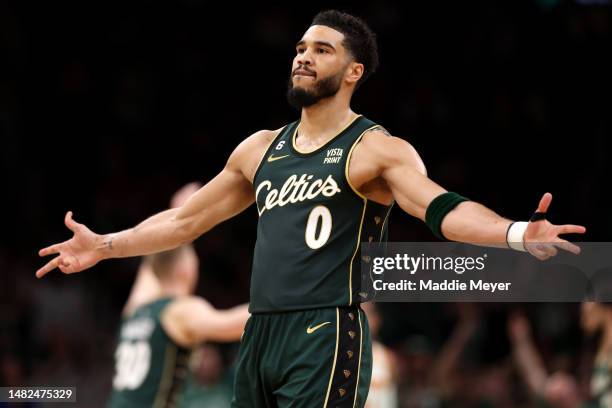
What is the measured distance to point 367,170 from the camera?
Answer: 15.8 feet

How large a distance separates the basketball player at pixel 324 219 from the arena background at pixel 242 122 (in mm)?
7238

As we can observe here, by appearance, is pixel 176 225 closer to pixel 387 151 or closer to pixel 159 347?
pixel 387 151

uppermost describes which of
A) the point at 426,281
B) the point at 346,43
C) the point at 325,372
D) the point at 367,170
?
the point at 346,43

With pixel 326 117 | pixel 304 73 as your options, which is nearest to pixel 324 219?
pixel 326 117

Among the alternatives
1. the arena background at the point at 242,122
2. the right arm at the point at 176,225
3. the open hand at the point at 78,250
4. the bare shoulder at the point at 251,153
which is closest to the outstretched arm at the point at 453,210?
the bare shoulder at the point at 251,153

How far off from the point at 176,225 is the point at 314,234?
38.7 inches

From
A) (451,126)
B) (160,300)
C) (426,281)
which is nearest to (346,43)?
(426,281)

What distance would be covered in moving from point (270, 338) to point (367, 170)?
Answer: 871mm

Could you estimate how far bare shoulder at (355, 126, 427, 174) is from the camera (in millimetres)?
4758

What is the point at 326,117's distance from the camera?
512 cm

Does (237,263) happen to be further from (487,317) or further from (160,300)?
(160,300)

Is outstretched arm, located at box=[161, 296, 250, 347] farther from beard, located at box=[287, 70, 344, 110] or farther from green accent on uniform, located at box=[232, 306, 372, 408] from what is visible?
Answer: beard, located at box=[287, 70, 344, 110]

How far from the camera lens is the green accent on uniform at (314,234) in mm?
4750

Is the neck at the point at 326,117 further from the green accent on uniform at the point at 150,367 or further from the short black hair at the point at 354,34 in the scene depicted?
the green accent on uniform at the point at 150,367
